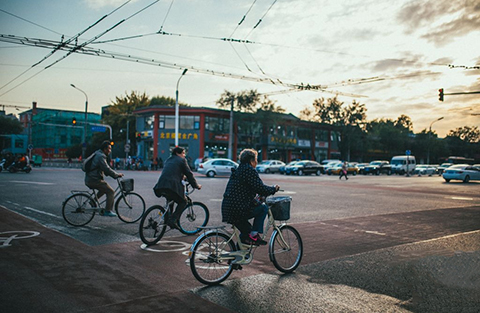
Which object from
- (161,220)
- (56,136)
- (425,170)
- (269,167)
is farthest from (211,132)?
(56,136)

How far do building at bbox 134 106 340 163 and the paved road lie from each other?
43394mm

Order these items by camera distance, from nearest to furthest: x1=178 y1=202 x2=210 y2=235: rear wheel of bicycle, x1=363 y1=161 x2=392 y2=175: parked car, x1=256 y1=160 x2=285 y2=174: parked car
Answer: x1=178 y1=202 x2=210 y2=235: rear wheel of bicycle, x1=256 y1=160 x2=285 y2=174: parked car, x1=363 y1=161 x2=392 y2=175: parked car

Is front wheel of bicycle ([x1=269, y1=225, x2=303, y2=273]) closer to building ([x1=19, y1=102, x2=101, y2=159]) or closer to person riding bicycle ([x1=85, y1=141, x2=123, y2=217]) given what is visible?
person riding bicycle ([x1=85, y1=141, x2=123, y2=217])

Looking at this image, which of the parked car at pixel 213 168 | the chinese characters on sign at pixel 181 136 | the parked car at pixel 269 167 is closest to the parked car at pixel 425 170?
the parked car at pixel 269 167

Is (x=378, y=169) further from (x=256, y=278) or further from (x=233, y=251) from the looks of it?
(x=233, y=251)

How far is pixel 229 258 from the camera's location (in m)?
4.68

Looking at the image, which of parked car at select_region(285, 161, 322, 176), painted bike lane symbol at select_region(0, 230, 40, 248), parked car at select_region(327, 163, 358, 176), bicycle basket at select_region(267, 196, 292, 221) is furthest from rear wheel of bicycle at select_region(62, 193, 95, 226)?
parked car at select_region(327, 163, 358, 176)

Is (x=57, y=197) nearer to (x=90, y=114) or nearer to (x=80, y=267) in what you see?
(x=80, y=267)

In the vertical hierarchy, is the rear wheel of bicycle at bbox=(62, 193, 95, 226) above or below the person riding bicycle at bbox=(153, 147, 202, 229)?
below

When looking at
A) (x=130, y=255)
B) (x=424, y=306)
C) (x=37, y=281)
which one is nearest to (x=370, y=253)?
(x=424, y=306)

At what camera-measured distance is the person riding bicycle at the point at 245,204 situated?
4.73 metres

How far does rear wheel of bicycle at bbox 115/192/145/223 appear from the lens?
8.80 m

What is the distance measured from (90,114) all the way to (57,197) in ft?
295

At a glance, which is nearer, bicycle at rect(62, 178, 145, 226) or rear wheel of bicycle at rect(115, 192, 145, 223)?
bicycle at rect(62, 178, 145, 226)
